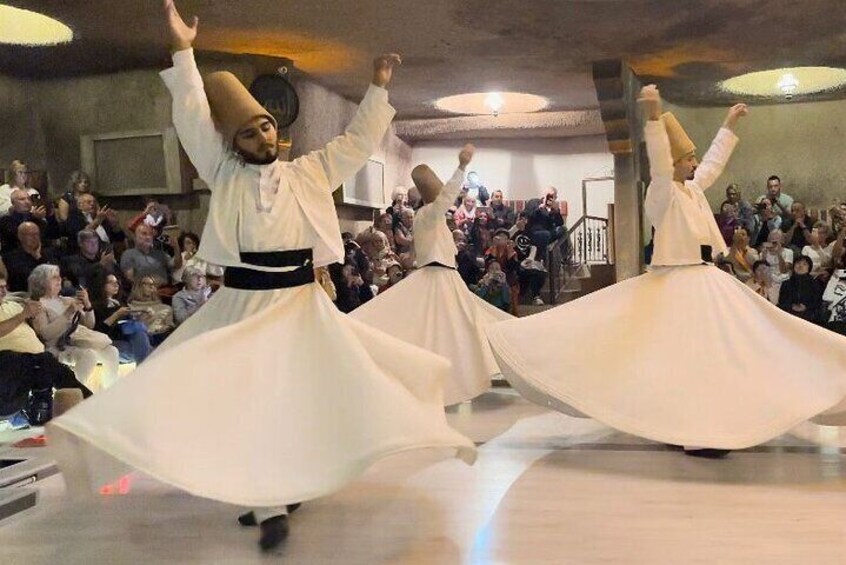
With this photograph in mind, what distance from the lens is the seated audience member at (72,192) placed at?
18.8 feet

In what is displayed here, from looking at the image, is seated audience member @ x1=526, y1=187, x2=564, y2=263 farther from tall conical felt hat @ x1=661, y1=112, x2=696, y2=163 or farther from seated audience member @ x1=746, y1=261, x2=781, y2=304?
tall conical felt hat @ x1=661, y1=112, x2=696, y2=163

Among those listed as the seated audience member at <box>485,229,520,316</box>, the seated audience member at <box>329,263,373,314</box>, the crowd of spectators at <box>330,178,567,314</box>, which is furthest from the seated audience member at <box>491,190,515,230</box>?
the seated audience member at <box>329,263,373,314</box>

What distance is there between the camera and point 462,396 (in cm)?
434

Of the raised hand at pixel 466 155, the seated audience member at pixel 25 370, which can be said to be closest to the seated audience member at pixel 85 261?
the seated audience member at pixel 25 370

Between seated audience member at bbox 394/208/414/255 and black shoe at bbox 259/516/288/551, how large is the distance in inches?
184

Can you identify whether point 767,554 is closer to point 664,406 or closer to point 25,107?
point 664,406

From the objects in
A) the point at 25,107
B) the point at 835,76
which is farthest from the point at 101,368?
the point at 835,76

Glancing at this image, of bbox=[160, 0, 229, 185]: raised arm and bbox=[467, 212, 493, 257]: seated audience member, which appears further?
bbox=[467, 212, 493, 257]: seated audience member

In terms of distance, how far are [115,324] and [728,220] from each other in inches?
198

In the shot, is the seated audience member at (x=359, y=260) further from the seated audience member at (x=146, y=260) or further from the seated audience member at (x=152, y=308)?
the seated audience member at (x=152, y=308)

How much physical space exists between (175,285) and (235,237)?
144 inches

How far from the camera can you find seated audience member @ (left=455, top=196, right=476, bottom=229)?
23.2ft

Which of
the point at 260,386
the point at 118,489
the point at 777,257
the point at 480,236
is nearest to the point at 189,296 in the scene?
the point at 480,236

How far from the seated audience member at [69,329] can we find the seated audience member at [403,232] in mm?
2672
